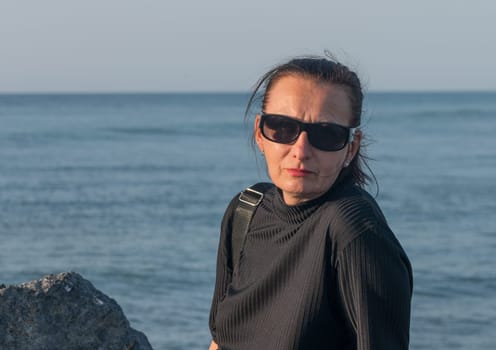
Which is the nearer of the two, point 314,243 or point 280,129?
point 314,243

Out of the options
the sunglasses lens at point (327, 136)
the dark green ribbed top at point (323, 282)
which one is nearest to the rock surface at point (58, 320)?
the dark green ribbed top at point (323, 282)

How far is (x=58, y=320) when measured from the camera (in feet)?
11.7

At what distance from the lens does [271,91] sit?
2.88 metres

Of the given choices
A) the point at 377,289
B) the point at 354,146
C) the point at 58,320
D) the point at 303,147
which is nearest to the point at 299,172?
the point at 303,147

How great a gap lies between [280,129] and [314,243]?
0.38m

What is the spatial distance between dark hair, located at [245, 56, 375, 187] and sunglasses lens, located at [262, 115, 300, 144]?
3.4 inches

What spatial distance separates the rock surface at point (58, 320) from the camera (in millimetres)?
3555

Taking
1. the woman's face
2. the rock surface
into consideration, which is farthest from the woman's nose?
the rock surface

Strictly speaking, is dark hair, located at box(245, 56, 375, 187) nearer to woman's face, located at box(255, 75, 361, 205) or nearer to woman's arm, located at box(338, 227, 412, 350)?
woman's face, located at box(255, 75, 361, 205)

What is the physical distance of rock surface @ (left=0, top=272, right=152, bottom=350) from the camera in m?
Result: 3.55

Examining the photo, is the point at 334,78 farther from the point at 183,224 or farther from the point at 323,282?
the point at 183,224

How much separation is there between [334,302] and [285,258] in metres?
0.22

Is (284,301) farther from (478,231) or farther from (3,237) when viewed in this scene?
(478,231)

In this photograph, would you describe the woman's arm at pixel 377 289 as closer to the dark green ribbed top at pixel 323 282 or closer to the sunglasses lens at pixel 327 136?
the dark green ribbed top at pixel 323 282
